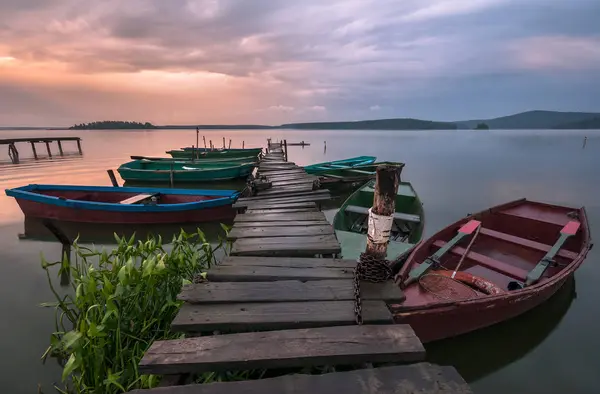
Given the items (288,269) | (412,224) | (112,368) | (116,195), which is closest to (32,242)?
(116,195)

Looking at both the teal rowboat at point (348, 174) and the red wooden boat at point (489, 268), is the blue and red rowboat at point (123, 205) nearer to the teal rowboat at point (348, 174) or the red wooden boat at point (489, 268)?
the teal rowboat at point (348, 174)

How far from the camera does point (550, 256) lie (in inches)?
237

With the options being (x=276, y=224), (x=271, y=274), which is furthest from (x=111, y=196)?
(x=271, y=274)

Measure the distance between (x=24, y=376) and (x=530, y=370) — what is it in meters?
7.96

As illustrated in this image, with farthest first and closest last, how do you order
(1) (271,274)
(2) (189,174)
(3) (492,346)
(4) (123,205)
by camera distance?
(2) (189,174) → (4) (123,205) → (3) (492,346) → (1) (271,274)

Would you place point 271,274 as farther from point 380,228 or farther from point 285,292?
point 380,228

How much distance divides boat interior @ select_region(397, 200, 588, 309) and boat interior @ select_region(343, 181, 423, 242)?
149 cm

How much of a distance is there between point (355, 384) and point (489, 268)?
16.8ft

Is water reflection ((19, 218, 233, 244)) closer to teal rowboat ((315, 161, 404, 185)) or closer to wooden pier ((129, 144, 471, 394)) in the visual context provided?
teal rowboat ((315, 161, 404, 185))

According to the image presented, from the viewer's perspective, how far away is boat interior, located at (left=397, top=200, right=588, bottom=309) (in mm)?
5391

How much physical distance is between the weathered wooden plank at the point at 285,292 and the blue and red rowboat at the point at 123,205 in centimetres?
781

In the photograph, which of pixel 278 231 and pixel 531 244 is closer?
pixel 278 231

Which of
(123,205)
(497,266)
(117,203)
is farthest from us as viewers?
(117,203)

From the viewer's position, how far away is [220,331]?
3.03 meters
